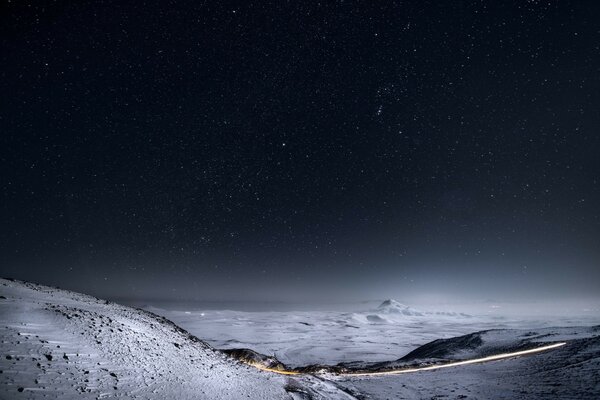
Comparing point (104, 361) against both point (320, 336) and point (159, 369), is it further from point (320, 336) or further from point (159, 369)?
point (320, 336)

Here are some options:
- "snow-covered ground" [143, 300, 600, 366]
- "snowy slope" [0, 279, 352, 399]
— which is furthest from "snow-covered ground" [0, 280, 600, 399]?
"snow-covered ground" [143, 300, 600, 366]

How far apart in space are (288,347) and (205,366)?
1279 inches

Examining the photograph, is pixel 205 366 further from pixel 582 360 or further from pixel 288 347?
pixel 288 347

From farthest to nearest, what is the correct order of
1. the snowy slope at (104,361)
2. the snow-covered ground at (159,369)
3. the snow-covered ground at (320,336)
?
the snow-covered ground at (320,336), the snow-covered ground at (159,369), the snowy slope at (104,361)

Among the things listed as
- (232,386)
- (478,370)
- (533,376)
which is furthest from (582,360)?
(232,386)

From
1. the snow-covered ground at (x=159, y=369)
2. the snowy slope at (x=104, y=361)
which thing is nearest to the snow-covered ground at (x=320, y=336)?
the snow-covered ground at (x=159, y=369)

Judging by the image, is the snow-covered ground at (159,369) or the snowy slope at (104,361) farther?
the snow-covered ground at (159,369)

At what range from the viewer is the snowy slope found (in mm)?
3176

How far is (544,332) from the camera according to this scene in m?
12.7

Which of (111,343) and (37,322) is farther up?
(37,322)

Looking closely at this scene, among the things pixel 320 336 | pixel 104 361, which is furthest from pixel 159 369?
pixel 320 336

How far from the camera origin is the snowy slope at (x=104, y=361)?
3176 millimetres

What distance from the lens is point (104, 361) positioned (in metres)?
3.94

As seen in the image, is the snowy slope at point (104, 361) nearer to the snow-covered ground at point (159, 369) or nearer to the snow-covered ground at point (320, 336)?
the snow-covered ground at point (159, 369)
